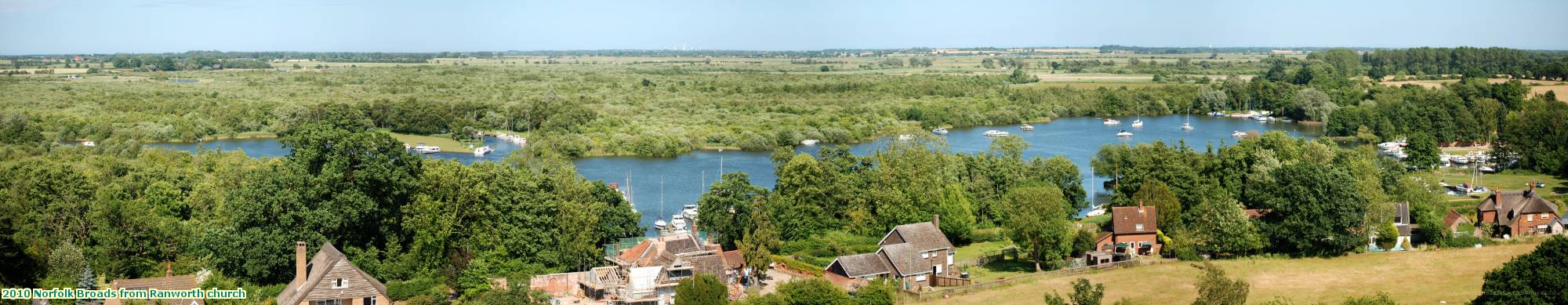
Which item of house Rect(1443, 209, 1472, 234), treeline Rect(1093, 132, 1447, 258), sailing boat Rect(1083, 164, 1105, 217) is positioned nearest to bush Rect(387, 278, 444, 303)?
treeline Rect(1093, 132, 1447, 258)

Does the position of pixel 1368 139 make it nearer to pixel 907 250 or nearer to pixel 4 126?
pixel 907 250

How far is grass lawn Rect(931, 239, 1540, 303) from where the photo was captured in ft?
92.5

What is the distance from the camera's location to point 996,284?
2936cm

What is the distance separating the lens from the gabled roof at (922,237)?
31141mm

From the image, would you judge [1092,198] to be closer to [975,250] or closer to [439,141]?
[975,250]

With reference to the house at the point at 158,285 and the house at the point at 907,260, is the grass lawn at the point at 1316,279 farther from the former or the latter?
the house at the point at 158,285

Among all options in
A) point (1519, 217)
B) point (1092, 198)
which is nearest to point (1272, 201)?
point (1519, 217)

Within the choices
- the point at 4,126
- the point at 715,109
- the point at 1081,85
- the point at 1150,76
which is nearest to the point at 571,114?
the point at 715,109

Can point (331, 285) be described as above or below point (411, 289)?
above

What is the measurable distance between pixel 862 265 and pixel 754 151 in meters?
37.6

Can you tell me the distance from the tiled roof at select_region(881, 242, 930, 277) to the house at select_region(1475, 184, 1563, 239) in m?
19.4

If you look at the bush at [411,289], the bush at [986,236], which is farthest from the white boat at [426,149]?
the bush at [411,289]

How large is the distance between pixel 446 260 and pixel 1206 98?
82792 mm

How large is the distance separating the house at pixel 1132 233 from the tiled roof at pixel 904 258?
6318mm
